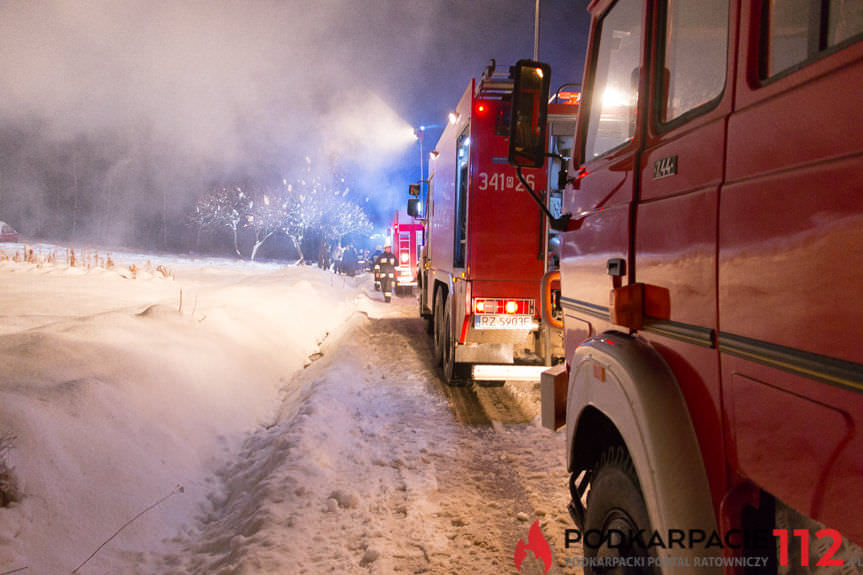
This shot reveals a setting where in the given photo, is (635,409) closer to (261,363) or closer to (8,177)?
(261,363)

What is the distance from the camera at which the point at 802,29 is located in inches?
55.8

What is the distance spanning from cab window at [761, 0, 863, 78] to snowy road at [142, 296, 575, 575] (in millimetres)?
3070

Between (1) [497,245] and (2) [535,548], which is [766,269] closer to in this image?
(2) [535,548]

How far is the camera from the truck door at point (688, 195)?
1.58 meters

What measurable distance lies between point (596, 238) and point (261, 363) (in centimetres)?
658

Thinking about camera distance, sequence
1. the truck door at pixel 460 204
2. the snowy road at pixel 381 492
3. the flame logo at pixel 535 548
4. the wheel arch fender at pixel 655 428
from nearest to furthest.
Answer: the wheel arch fender at pixel 655 428, the snowy road at pixel 381 492, the flame logo at pixel 535 548, the truck door at pixel 460 204

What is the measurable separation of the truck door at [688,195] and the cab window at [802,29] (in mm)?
119

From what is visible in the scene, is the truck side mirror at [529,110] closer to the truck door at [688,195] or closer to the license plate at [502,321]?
the truck door at [688,195]

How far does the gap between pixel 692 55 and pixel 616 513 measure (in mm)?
1791

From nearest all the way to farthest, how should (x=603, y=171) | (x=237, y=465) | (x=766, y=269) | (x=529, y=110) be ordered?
(x=766, y=269) → (x=603, y=171) → (x=529, y=110) → (x=237, y=465)

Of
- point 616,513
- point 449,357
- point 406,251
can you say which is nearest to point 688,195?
point 616,513

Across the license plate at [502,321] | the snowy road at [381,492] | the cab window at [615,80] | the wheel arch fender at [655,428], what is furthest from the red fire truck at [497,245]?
the wheel arch fender at [655,428]

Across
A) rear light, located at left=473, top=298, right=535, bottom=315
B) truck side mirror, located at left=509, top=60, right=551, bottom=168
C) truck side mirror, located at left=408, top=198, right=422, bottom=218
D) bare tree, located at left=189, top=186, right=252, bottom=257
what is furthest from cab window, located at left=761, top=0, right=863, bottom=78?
bare tree, located at left=189, top=186, right=252, bottom=257

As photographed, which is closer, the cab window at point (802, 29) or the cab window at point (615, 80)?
the cab window at point (802, 29)
